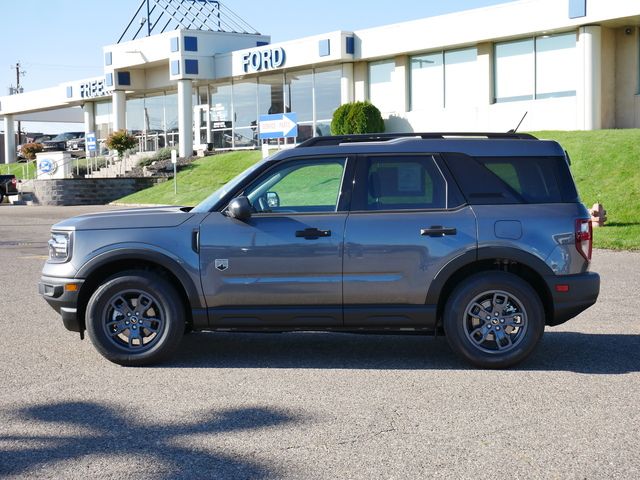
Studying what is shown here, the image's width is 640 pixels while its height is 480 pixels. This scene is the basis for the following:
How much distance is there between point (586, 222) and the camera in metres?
7.31

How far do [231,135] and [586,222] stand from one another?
37.6 m

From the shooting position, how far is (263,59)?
40.0 m

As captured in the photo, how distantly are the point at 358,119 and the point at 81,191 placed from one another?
43.3ft

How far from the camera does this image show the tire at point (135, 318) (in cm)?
729

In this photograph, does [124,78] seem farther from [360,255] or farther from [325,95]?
[360,255]

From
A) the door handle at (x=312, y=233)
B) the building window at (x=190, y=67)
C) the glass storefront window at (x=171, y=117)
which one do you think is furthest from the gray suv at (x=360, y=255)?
the glass storefront window at (x=171, y=117)

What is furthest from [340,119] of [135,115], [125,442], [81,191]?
[125,442]

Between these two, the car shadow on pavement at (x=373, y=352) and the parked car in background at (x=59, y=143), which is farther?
the parked car in background at (x=59, y=143)

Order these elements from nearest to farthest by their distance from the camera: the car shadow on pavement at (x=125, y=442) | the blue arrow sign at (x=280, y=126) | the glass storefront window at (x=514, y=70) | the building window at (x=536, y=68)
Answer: the car shadow on pavement at (x=125, y=442)
the building window at (x=536, y=68)
the glass storefront window at (x=514, y=70)
the blue arrow sign at (x=280, y=126)

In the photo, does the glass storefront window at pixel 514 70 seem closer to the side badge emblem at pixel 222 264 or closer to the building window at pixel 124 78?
the building window at pixel 124 78

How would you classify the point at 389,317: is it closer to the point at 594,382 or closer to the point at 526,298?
the point at 526,298

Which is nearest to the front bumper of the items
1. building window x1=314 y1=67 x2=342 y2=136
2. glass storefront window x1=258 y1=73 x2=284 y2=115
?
building window x1=314 y1=67 x2=342 y2=136

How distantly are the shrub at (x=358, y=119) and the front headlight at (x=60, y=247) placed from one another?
26.9 meters

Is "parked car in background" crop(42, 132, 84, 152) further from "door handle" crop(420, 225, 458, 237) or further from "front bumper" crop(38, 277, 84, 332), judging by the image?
"door handle" crop(420, 225, 458, 237)
